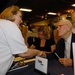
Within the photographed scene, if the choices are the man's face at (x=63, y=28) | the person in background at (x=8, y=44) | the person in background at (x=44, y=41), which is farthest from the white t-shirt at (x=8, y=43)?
the person in background at (x=44, y=41)

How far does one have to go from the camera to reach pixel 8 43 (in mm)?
1327

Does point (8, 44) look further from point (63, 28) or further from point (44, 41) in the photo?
point (44, 41)

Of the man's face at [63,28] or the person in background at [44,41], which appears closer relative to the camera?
the man's face at [63,28]

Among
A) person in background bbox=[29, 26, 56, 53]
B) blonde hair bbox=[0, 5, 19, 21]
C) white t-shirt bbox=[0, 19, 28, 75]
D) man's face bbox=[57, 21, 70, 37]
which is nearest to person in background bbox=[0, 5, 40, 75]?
white t-shirt bbox=[0, 19, 28, 75]

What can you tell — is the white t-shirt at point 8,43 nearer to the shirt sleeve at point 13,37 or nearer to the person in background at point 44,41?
the shirt sleeve at point 13,37

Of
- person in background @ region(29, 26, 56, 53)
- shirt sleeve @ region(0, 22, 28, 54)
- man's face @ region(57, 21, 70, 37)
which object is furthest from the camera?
person in background @ region(29, 26, 56, 53)

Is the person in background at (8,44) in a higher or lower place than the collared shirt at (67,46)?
higher

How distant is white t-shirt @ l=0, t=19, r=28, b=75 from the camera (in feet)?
4.34

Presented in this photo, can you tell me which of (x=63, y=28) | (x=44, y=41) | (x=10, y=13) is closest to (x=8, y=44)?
(x=10, y=13)

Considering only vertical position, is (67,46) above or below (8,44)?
below

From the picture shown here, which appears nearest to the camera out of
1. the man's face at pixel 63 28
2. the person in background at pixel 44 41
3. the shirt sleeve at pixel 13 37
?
the shirt sleeve at pixel 13 37

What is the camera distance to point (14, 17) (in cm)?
155

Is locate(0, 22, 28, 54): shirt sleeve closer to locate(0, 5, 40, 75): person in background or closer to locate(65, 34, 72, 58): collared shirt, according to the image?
locate(0, 5, 40, 75): person in background

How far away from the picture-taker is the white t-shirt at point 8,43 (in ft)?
4.34
